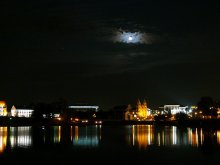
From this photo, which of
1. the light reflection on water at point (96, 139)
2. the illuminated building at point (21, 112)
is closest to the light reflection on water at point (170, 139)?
the light reflection on water at point (96, 139)

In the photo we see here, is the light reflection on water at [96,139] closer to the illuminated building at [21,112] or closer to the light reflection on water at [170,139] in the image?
the light reflection on water at [170,139]

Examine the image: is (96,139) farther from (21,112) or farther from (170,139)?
(21,112)

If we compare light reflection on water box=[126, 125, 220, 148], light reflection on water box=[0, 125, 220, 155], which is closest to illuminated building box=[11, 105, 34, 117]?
light reflection on water box=[0, 125, 220, 155]

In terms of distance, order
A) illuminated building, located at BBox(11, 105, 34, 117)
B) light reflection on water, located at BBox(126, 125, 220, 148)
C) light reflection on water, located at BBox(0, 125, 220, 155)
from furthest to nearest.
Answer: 1. illuminated building, located at BBox(11, 105, 34, 117)
2. light reflection on water, located at BBox(126, 125, 220, 148)
3. light reflection on water, located at BBox(0, 125, 220, 155)

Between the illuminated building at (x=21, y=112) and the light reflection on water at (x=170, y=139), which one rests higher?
the illuminated building at (x=21, y=112)

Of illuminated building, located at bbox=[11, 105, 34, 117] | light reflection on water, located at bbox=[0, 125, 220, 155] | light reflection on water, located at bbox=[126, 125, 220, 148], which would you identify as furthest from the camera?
illuminated building, located at bbox=[11, 105, 34, 117]

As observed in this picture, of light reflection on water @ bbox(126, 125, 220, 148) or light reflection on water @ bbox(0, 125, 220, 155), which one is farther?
light reflection on water @ bbox(126, 125, 220, 148)

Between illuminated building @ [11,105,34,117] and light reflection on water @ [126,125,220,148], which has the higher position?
illuminated building @ [11,105,34,117]

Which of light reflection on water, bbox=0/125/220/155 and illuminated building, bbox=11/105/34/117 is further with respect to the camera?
illuminated building, bbox=11/105/34/117

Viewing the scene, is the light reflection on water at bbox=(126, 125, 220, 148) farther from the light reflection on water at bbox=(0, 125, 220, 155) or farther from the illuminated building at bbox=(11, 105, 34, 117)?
the illuminated building at bbox=(11, 105, 34, 117)

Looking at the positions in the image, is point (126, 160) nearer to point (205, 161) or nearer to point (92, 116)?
point (205, 161)

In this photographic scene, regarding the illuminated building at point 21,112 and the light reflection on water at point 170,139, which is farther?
the illuminated building at point 21,112

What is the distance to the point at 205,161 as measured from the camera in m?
30.8

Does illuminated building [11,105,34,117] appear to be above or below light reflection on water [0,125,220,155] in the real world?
above
